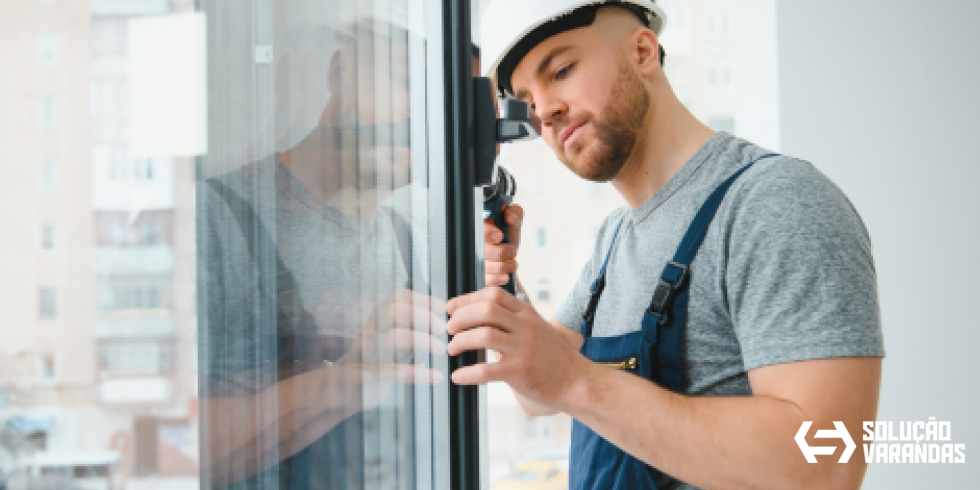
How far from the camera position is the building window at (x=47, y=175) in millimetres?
250

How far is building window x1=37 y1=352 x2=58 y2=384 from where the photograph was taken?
245 millimetres

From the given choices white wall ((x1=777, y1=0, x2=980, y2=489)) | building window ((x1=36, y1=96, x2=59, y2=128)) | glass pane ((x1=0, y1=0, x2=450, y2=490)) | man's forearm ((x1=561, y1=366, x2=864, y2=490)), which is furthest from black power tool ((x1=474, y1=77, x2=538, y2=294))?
white wall ((x1=777, y1=0, x2=980, y2=489))

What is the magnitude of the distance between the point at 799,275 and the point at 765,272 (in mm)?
37

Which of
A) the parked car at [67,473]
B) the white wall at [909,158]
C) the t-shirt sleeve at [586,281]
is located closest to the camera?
the parked car at [67,473]

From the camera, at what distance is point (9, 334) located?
0.77 feet

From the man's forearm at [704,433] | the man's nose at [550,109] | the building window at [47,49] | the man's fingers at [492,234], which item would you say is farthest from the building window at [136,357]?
the man's nose at [550,109]

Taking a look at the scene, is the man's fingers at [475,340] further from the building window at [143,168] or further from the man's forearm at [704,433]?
the building window at [143,168]

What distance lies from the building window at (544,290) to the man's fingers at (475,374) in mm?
2723

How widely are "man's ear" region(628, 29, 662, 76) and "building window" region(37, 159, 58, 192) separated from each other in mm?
887

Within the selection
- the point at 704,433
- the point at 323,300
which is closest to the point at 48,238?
the point at 323,300

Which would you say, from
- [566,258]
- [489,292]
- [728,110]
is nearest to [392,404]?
[489,292]

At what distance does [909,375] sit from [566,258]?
1.65 m

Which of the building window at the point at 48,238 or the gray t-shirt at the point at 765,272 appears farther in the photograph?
the gray t-shirt at the point at 765,272

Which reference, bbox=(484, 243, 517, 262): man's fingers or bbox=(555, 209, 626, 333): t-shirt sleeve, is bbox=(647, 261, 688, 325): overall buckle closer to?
bbox=(484, 243, 517, 262): man's fingers
